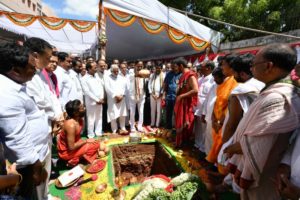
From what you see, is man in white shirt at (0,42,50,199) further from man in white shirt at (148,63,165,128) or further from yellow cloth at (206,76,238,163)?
man in white shirt at (148,63,165,128)

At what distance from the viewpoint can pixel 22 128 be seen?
1.45m

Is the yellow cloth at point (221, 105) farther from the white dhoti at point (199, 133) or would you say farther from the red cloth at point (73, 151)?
the red cloth at point (73, 151)

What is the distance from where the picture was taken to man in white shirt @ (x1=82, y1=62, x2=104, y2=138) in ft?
15.5

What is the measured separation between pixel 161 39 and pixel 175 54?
163 centimetres

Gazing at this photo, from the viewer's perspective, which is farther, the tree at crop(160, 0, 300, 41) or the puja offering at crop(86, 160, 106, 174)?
the tree at crop(160, 0, 300, 41)

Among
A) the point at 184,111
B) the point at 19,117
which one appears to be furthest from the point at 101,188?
the point at 184,111

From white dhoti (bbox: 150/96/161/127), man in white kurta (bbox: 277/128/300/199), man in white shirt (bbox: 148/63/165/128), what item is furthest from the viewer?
white dhoti (bbox: 150/96/161/127)

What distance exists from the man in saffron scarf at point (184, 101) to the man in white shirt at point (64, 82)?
2.34m

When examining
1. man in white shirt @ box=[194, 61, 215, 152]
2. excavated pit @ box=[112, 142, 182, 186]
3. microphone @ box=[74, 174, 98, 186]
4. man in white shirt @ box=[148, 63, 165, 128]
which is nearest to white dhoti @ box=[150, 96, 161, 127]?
man in white shirt @ box=[148, 63, 165, 128]

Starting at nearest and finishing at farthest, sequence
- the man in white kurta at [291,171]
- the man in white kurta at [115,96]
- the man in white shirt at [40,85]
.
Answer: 1. the man in white kurta at [291,171]
2. the man in white shirt at [40,85]
3. the man in white kurta at [115,96]

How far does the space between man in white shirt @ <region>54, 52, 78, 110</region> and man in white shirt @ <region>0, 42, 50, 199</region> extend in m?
2.48

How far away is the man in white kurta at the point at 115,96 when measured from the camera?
497 cm

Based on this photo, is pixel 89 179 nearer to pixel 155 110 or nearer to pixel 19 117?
pixel 19 117

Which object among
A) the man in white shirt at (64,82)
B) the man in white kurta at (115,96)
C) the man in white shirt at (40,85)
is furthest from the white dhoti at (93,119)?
the man in white shirt at (40,85)
